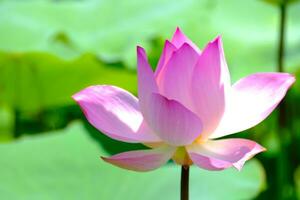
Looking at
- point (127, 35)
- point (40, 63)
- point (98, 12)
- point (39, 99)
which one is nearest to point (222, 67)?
point (40, 63)

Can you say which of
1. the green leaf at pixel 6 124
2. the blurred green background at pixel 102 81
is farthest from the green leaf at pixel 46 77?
the green leaf at pixel 6 124

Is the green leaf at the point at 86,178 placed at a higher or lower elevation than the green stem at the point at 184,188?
lower

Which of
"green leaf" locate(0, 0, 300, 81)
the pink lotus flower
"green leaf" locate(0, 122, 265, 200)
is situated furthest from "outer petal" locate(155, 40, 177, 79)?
"green leaf" locate(0, 0, 300, 81)

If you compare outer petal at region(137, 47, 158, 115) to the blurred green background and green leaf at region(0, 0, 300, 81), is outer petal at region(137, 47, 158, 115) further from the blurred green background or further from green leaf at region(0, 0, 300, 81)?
green leaf at region(0, 0, 300, 81)

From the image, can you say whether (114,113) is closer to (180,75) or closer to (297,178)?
(180,75)

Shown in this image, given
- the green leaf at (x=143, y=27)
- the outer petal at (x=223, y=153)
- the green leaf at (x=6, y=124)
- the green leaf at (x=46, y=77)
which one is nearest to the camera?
the outer petal at (x=223, y=153)

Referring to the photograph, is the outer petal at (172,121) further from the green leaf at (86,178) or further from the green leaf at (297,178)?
the green leaf at (297,178)

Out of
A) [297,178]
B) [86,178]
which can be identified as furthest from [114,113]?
[297,178]
